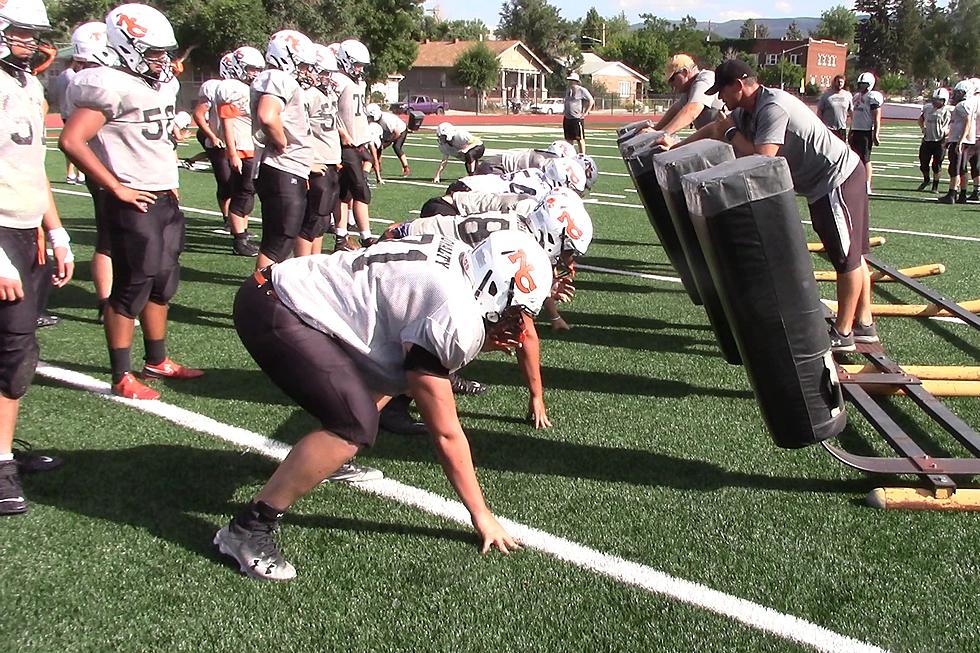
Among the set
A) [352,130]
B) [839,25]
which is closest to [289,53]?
[352,130]

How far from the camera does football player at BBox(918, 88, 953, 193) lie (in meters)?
13.5

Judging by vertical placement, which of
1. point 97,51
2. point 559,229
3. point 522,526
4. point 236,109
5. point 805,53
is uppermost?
point 805,53

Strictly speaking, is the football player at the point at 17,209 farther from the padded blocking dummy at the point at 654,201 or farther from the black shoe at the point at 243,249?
the black shoe at the point at 243,249

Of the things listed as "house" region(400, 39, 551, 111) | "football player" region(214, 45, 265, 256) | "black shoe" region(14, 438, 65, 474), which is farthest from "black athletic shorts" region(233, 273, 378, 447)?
"house" region(400, 39, 551, 111)

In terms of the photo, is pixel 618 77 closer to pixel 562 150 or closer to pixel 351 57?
pixel 351 57

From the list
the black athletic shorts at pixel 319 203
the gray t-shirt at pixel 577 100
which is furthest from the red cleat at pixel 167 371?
the gray t-shirt at pixel 577 100

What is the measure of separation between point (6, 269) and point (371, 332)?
1.52 m

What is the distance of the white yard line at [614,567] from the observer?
8.43 ft

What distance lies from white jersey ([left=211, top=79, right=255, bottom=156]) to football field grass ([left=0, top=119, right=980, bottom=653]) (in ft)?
12.0

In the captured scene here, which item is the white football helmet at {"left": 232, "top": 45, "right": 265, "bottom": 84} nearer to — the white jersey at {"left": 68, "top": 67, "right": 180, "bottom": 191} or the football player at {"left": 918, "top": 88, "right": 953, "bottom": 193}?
the white jersey at {"left": 68, "top": 67, "right": 180, "bottom": 191}

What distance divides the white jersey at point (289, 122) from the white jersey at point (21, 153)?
7.61 feet

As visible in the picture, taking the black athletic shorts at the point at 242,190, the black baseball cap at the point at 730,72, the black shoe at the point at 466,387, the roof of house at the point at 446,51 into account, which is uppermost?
the roof of house at the point at 446,51

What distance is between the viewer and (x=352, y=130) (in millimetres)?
7785

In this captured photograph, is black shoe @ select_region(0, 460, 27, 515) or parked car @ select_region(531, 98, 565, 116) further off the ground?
parked car @ select_region(531, 98, 565, 116)
